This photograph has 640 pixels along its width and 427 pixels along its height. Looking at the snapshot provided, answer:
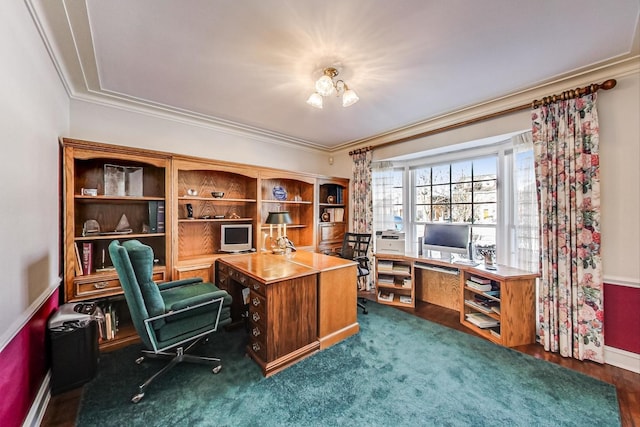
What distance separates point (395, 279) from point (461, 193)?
5.01ft

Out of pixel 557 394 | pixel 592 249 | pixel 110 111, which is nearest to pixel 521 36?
pixel 592 249

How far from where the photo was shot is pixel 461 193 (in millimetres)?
3422

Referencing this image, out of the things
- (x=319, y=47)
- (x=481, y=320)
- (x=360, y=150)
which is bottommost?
(x=481, y=320)

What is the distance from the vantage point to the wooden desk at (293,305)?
2.02 metres

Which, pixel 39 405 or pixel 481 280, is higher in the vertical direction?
pixel 481 280

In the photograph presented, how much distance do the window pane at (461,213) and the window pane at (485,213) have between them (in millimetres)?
71

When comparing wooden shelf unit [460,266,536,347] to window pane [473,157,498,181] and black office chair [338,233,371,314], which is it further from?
black office chair [338,233,371,314]

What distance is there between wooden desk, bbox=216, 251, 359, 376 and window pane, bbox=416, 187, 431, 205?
1.89m

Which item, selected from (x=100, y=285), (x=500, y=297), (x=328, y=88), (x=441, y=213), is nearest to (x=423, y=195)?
(x=441, y=213)

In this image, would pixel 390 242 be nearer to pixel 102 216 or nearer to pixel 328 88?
pixel 328 88

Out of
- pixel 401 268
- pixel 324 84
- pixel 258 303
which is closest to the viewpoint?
pixel 324 84

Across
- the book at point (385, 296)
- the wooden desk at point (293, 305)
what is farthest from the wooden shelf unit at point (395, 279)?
the wooden desk at point (293, 305)

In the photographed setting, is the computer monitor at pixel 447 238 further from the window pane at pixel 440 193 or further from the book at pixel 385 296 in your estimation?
the book at pixel 385 296

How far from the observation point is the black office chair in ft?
11.2
